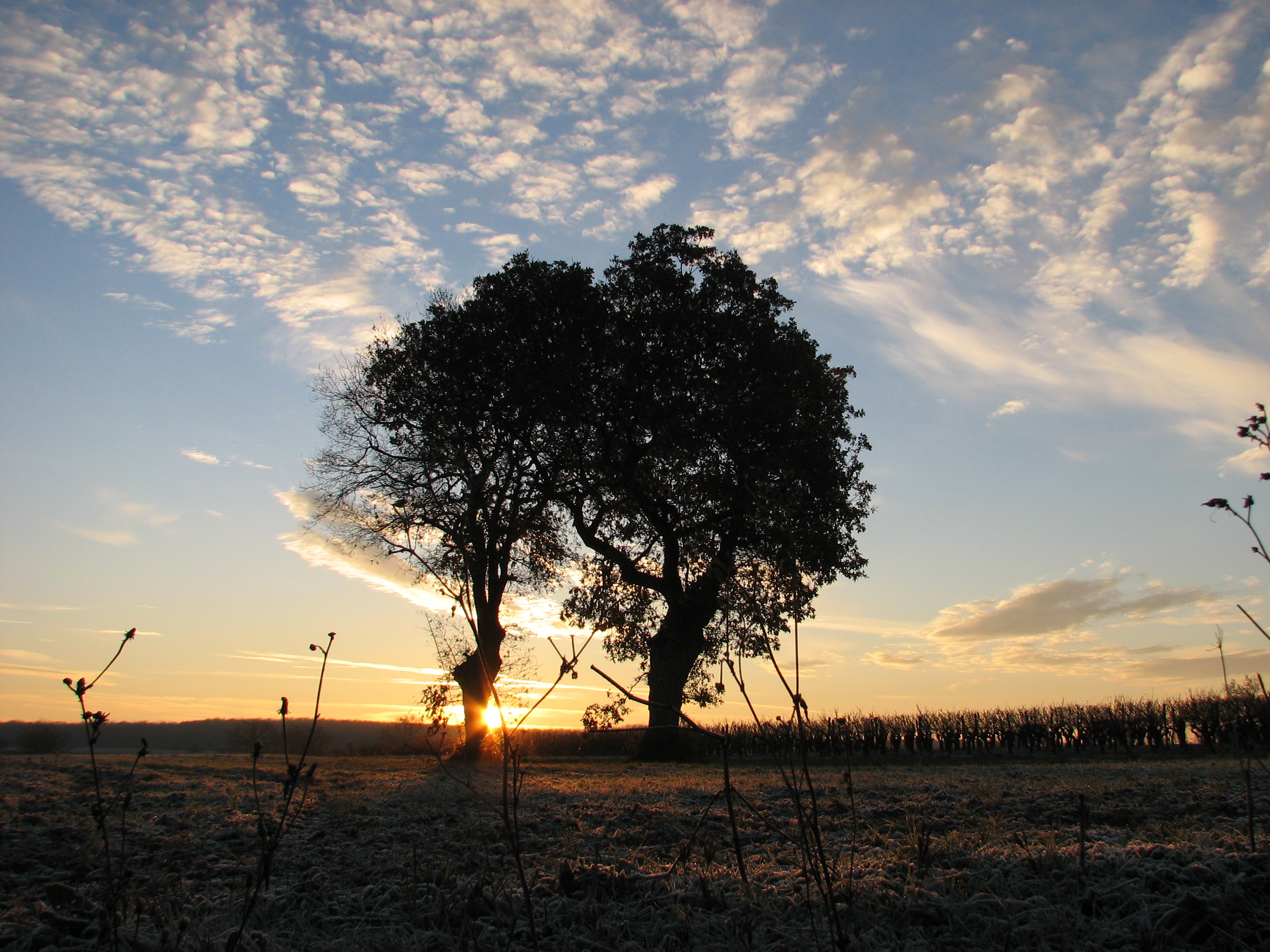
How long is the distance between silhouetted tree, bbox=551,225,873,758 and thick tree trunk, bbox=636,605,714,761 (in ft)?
0.15

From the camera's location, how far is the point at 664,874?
4.68 metres

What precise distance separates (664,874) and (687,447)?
17.3 m

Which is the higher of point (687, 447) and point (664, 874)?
point (687, 447)

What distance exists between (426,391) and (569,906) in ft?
68.4

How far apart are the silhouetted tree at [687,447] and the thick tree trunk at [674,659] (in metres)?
0.05

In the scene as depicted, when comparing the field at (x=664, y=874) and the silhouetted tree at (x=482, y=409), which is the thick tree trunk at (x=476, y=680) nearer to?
the silhouetted tree at (x=482, y=409)

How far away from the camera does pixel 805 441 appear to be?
70.6ft

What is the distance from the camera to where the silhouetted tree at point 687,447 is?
21.4 meters

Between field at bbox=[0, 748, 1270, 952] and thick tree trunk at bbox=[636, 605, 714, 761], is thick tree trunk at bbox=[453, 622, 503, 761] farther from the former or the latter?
field at bbox=[0, 748, 1270, 952]

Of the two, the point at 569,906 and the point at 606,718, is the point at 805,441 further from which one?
the point at 569,906

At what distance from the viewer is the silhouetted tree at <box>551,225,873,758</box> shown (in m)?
21.4

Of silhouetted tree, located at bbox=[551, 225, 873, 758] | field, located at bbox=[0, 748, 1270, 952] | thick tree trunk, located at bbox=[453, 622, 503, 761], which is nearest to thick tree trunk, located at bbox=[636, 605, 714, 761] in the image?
silhouetted tree, located at bbox=[551, 225, 873, 758]

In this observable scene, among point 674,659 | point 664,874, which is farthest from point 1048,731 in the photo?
point 664,874

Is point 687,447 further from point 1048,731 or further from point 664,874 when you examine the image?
point 1048,731
